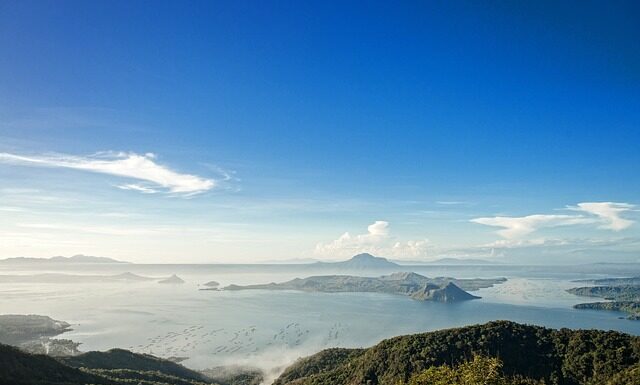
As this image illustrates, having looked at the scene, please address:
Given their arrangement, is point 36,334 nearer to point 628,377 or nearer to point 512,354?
point 512,354

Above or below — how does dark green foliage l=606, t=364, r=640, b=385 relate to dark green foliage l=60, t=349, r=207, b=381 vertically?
above

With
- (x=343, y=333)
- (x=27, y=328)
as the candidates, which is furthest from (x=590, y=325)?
(x=27, y=328)

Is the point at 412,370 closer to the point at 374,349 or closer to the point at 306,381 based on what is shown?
the point at 374,349

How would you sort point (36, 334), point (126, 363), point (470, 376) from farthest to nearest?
point (36, 334)
point (126, 363)
point (470, 376)

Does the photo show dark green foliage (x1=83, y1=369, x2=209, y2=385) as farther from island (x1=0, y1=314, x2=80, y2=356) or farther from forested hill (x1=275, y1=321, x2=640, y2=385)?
island (x1=0, y1=314, x2=80, y2=356)

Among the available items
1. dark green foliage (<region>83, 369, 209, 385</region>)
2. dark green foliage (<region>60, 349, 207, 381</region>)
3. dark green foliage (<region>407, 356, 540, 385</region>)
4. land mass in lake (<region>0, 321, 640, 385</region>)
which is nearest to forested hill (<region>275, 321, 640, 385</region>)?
land mass in lake (<region>0, 321, 640, 385</region>)

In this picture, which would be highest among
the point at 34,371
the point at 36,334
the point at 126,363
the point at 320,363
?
the point at 34,371

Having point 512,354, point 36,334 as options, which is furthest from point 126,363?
point 36,334

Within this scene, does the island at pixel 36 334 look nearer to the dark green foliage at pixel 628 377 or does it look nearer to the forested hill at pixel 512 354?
the forested hill at pixel 512 354

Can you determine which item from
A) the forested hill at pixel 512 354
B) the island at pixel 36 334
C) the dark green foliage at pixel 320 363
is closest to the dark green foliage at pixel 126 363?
the dark green foliage at pixel 320 363
